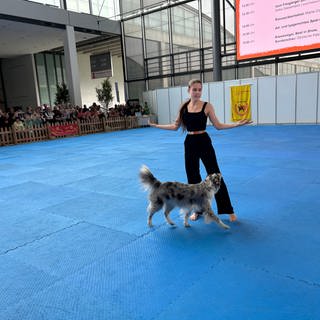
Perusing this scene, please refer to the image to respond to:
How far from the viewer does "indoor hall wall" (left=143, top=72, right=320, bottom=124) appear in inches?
625

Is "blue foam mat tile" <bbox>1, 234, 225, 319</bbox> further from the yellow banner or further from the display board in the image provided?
the display board

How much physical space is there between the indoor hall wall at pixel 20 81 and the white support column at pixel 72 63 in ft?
30.0

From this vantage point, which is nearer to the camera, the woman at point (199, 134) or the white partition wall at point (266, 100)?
the woman at point (199, 134)

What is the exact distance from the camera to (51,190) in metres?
6.42

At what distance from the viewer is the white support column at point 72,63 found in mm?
20422

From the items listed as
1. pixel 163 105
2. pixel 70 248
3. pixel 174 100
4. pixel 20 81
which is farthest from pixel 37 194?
pixel 20 81

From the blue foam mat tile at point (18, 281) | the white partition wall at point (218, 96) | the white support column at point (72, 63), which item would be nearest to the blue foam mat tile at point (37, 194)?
the blue foam mat tile at point (18, 281)

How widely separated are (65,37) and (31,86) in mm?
9850

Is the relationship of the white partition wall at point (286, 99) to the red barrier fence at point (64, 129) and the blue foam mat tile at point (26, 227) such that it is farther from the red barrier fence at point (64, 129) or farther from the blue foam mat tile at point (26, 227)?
the blue foam mat tile at point (26, 227)

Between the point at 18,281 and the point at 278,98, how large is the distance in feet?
54.6

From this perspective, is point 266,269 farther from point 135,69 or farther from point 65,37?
point 135,69

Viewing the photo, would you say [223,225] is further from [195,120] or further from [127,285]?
[127,285]

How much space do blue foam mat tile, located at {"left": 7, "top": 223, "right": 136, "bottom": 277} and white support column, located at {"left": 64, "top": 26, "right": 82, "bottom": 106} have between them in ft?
59.7

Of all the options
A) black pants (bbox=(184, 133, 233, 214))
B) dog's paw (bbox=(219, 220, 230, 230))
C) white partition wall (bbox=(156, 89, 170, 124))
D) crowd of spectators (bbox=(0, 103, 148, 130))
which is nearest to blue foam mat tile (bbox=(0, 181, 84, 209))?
black pants (bbox=(184, 133, 233, 214))
